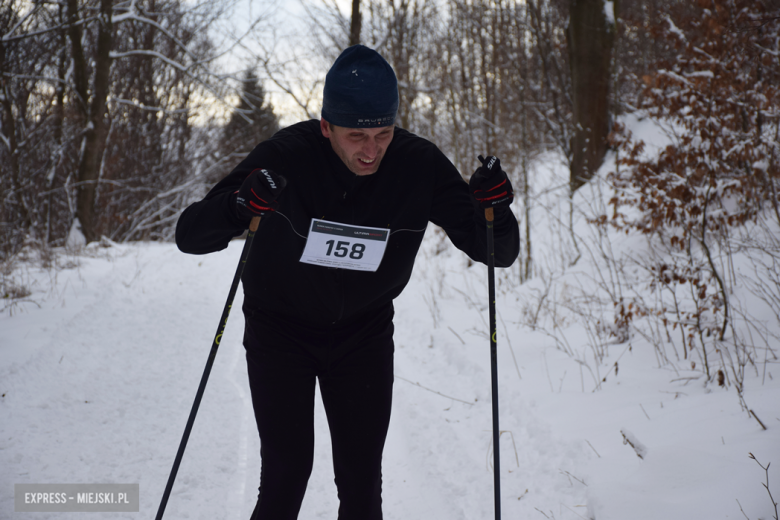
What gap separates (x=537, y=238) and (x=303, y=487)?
933 cm

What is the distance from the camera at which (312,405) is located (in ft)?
6.28

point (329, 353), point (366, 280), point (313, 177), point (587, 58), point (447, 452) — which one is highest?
point (587, 58)

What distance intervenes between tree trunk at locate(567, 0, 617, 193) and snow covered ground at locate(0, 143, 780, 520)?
4.94 m

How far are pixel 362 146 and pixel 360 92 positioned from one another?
19cm

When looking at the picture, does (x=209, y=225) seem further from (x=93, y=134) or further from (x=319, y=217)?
(x=93, y=134)

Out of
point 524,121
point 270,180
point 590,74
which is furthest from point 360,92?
point 590,74

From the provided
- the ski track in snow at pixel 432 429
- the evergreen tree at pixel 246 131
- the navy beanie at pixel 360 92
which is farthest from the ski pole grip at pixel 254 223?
the evergreen tree at pixel 246 131

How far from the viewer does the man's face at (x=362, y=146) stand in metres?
1.88

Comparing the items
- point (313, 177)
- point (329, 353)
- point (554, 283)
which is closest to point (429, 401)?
point (329, 353)

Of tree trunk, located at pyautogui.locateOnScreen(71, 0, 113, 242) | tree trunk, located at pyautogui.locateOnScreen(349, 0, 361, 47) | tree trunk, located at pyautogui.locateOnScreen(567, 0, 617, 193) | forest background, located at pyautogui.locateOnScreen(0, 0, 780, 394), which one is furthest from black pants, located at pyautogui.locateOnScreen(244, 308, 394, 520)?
tree trunk, located at pyautogui.locateOnScreen(71, 0, 113, 242)

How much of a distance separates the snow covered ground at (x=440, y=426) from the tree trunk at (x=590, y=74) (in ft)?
16.2

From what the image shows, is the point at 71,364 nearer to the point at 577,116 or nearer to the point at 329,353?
the point at 329,353

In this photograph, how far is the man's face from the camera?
6.17 feet

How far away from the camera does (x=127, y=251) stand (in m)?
10.3
